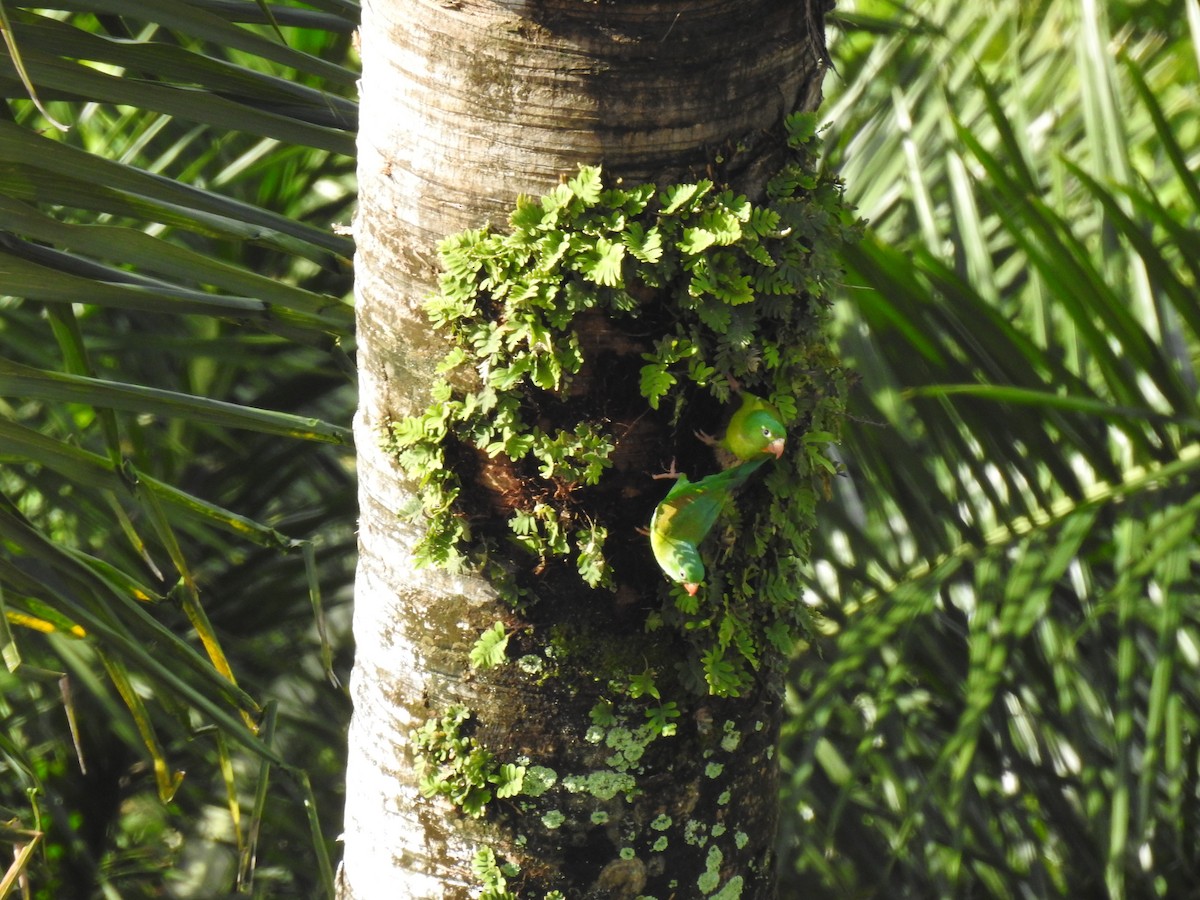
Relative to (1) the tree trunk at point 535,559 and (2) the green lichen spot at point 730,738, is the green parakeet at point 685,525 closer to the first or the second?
(1) the tree trunk at point 535,559

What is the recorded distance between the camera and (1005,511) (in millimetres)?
1613

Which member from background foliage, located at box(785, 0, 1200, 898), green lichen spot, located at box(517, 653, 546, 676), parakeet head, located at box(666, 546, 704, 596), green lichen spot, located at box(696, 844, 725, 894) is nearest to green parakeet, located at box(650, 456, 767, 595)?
parakeet head, located at box(666, 546, 704, 596)

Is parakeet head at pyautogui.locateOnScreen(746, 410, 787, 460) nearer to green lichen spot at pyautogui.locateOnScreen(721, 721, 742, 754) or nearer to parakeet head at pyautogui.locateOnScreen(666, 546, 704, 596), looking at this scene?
parakeet head at pyautogui.locateOnScreen(666, 546, 704, 596)

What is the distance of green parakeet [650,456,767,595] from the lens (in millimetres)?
879

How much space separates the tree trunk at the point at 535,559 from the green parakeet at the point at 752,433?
0.04 m

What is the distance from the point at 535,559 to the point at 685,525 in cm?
14

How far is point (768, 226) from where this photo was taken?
34.3 inches

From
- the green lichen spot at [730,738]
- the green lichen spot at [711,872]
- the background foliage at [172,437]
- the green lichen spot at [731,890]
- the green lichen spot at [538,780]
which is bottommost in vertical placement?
the green lichen spot at [731,890]

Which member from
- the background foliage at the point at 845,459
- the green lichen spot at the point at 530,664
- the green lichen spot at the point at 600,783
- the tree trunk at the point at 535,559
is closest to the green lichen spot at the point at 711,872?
the tree trunk at the point at 535,559

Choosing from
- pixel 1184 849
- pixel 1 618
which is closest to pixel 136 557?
pixel 1 618

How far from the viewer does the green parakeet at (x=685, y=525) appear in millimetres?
879

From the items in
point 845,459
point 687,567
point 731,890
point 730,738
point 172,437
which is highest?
point 172,437

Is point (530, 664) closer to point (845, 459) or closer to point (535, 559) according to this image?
point (535, 559)

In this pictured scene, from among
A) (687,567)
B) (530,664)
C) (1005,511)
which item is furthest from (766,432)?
(1005,511)
